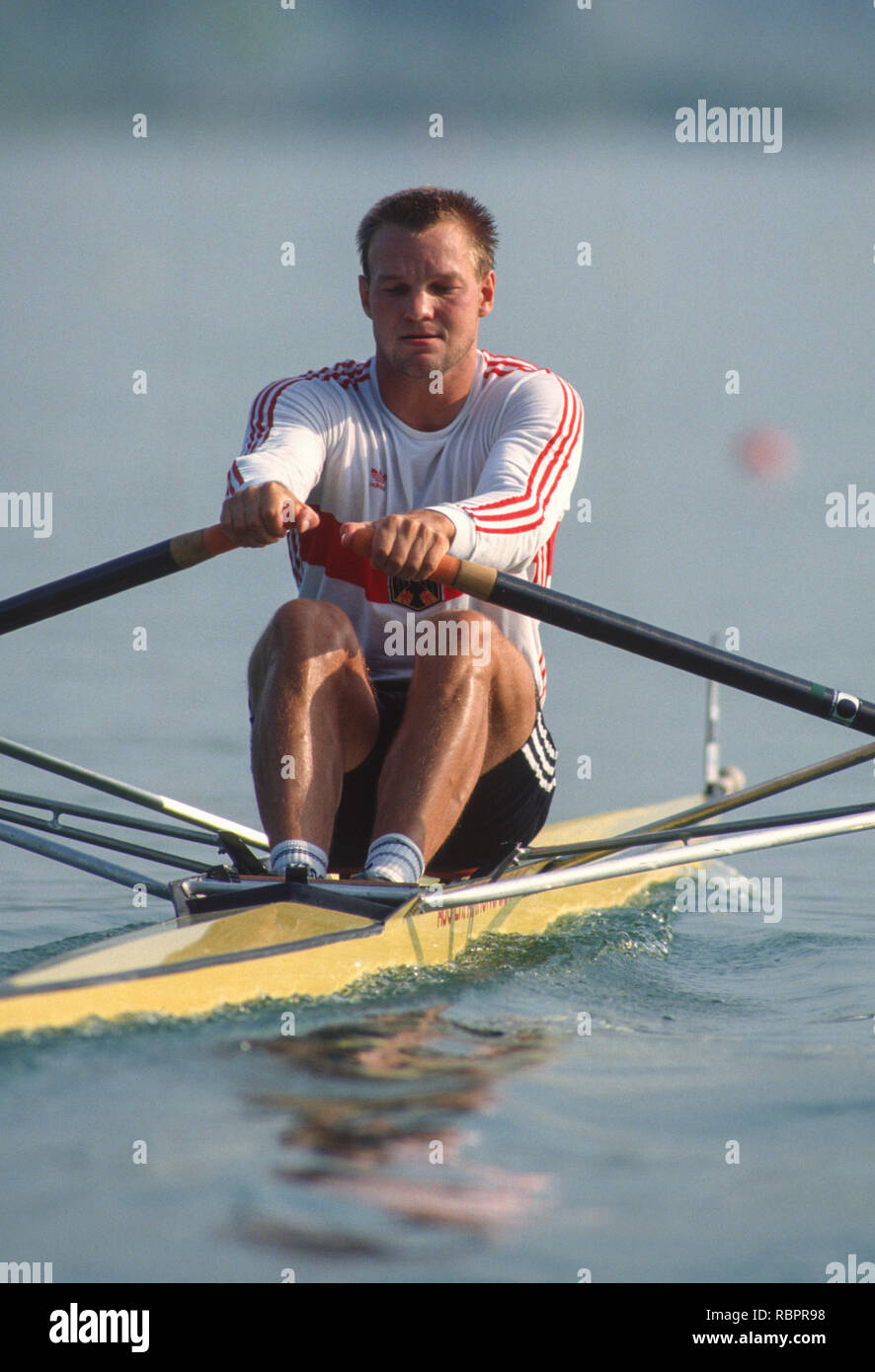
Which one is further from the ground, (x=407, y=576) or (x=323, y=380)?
(x=323, y=380)

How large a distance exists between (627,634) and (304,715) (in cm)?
69

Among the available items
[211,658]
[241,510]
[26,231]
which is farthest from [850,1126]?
[26,231]

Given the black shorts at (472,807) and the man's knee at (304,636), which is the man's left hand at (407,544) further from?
the black shorts at (472,807)

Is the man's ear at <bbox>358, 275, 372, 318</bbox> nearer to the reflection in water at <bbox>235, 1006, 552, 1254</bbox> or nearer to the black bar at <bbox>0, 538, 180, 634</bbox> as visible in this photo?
the black bar at <bbox>0, 538, 180, 634</bbox>

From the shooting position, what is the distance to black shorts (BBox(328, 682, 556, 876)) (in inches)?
142

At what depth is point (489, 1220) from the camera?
2.17 meters

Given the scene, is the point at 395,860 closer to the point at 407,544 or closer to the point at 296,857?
the point at 296,857

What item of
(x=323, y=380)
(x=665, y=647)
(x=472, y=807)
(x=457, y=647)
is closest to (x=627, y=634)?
(x=665, y=647)

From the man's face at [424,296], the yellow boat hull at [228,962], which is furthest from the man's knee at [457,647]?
the man's face at [424,296]

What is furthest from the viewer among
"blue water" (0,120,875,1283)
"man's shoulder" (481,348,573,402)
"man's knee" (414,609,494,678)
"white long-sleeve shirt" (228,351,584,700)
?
"man's shoulder" (481,348,573,402)

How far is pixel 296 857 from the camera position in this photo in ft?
10.5

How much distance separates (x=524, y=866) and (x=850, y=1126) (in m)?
1.23

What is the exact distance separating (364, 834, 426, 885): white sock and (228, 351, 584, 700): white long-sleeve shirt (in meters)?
0.53

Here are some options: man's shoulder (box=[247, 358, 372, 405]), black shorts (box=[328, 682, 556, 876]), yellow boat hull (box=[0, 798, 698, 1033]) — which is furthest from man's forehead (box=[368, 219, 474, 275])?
yellow boat hull (box=[0, 798, 698, 1033])
